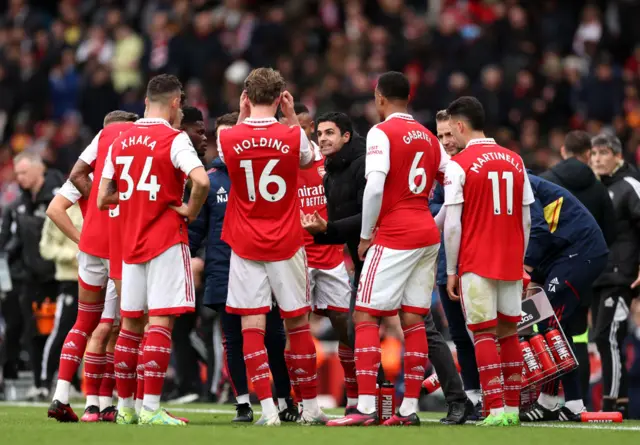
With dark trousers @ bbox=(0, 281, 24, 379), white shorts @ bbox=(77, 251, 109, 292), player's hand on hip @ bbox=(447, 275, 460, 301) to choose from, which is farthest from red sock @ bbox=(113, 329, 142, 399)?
dark trousers @ bbox=(0, 281, 24, 379)

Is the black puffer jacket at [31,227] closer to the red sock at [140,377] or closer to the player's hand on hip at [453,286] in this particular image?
the red sock at [140,377]

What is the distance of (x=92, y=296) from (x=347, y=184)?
2192mm

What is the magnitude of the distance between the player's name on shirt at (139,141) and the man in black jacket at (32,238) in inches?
209

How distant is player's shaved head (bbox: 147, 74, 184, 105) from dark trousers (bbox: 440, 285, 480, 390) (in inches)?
111

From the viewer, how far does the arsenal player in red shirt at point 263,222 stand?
9438 millimetres

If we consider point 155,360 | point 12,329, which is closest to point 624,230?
point 155,360

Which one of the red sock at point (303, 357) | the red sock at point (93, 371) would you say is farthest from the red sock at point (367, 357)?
the red sock at point (93, 371)

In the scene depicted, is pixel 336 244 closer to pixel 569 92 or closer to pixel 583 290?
pixel 583 290

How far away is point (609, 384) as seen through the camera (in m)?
12.4

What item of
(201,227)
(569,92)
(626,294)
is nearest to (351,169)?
(201,227)

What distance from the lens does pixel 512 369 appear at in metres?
9.80

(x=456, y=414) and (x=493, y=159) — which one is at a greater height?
(x=493, y=159)

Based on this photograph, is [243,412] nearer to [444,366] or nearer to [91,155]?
[444,366]

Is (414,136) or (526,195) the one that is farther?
(526,195)
